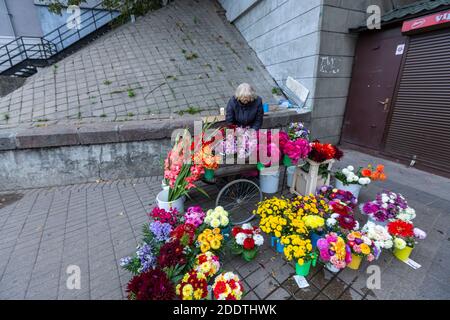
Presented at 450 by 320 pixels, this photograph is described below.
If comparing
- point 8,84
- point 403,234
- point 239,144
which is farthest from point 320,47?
point 8,84

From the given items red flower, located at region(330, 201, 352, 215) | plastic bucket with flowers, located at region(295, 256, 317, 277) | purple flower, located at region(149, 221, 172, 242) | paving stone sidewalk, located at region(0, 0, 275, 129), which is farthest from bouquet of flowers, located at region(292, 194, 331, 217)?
paving stone sidewalk, located at region(0, 0, 275, 129)

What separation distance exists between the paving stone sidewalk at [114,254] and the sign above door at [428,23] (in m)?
2.66

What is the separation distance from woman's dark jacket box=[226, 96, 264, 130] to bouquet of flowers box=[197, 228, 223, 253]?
73.9 inches

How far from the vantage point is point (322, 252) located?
1847 mm

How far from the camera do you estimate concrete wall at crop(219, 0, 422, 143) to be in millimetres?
4508

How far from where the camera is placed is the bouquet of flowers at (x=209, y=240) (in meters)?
1.97

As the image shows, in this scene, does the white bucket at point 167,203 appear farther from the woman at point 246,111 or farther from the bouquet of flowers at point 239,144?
the woman at point 246,111

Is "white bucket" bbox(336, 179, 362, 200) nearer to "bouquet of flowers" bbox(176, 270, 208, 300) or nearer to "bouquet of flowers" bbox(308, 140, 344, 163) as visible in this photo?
"bouquet of flowers" bbox(308, 140, 344, 163)

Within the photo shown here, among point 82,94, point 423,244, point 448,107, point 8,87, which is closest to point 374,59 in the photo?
point 448,107

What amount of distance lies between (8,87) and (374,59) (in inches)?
393

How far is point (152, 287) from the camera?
61.3 inches

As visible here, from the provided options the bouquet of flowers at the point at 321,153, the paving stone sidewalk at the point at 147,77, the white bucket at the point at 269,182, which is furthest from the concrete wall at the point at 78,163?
the bouquet of flowers at the point at 321,153

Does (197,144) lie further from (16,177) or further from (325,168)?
(16,177)

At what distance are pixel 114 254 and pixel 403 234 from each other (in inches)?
118
